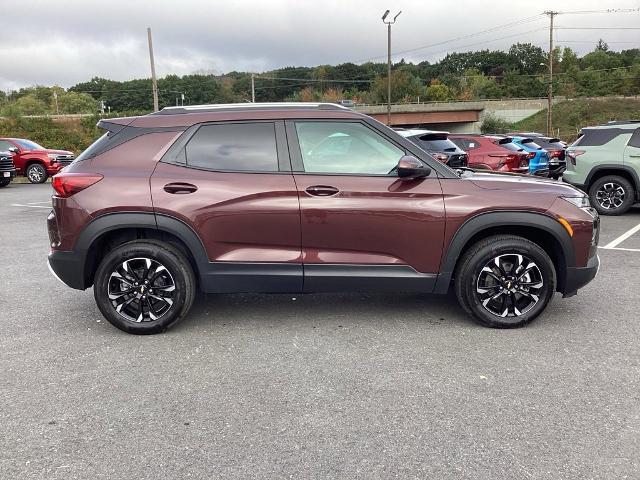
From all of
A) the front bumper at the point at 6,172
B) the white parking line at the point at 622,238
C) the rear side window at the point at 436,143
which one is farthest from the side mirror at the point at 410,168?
the front bumper at the point at 6,172

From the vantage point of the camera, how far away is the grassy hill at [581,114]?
65062 mm

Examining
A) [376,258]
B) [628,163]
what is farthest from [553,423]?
[628,163]

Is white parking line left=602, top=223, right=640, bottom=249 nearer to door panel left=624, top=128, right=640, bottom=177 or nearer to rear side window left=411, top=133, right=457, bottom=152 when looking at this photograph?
door panel left=624, top=128, right=640, bottom=177

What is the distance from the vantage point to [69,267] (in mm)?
4172

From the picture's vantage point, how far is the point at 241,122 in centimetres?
423

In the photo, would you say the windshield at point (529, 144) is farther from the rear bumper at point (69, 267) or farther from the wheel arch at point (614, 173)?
the rear bumper at point (69, 267)

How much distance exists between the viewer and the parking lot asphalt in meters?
2.59

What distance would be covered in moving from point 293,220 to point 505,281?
5.74ft

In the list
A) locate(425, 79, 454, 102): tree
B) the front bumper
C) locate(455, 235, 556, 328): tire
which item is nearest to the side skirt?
locate(455, 235, 556, 328): tire

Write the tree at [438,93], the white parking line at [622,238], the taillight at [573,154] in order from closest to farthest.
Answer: the white parking line at [622,238] < the taillight at [573,154] < the tree at [438,93]

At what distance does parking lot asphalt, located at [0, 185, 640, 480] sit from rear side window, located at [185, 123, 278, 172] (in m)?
1.33

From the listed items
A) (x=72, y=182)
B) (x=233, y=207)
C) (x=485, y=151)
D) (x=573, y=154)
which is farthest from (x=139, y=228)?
(x=485, y=151)

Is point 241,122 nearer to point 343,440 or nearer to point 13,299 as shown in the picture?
point 343,440

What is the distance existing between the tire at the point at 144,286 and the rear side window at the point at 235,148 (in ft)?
2.50
